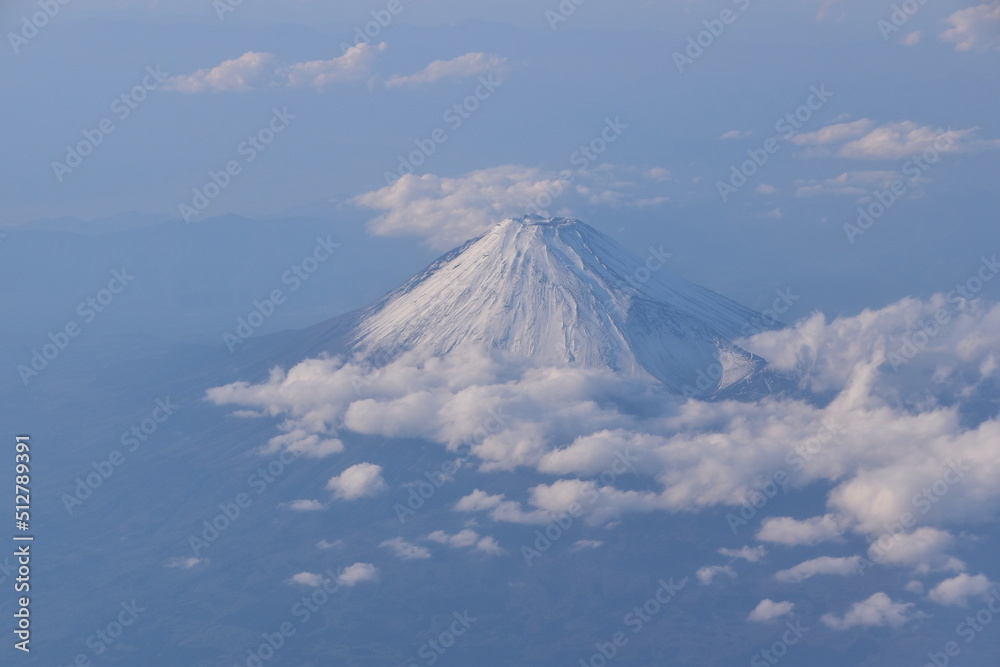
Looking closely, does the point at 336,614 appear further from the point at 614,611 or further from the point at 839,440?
the point at 839,440

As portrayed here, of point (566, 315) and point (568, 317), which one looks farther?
point (566, 315)

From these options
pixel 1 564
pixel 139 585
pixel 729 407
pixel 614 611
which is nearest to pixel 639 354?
pixel 729 407

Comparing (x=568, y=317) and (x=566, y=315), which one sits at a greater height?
(x=566, y=315)
